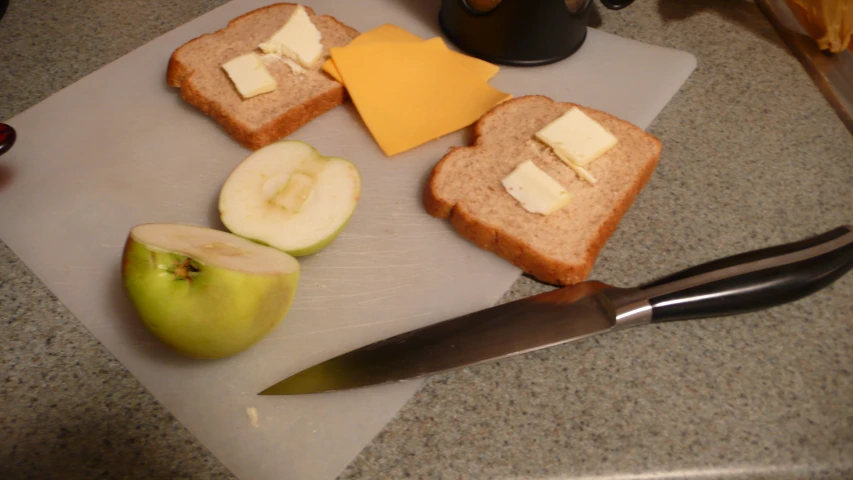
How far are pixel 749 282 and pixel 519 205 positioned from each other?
0.49m

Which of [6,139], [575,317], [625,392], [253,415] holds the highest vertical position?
[6,139]

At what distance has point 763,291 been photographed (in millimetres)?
1086

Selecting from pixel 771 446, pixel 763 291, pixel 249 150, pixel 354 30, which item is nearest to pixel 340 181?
pixel 249 150

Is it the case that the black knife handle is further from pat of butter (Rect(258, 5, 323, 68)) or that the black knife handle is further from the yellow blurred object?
pat of butter (Rect(258, 5, 323, 68))

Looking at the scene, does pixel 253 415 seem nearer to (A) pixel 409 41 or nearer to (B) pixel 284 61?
(B) pixel 284 61

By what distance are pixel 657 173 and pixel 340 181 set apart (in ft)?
2.69

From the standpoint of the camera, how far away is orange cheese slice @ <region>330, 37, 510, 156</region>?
58.4 inches

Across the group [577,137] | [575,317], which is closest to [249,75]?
[577,137]

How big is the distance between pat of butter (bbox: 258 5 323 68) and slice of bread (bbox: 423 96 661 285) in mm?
507

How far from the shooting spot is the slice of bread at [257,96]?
1468 mm

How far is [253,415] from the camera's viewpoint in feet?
3.43

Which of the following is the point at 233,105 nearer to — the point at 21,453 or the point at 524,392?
the point at 21,453

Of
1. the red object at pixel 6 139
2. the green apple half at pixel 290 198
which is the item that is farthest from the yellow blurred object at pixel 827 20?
the red object at pixel 6 139

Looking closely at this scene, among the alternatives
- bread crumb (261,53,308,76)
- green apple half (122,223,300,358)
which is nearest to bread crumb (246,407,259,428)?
green apple half (122,223,300,358)
